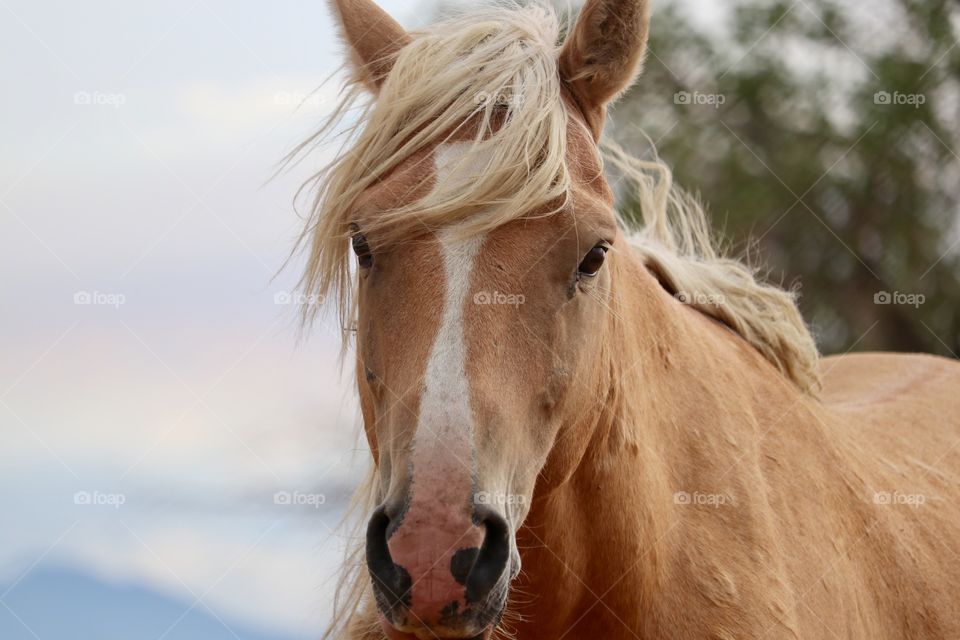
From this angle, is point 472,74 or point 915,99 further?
point 915,99

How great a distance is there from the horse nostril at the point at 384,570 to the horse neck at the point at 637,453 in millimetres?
607

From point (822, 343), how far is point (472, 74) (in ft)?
31.7

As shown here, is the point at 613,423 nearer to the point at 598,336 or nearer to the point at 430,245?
the point at 598,336

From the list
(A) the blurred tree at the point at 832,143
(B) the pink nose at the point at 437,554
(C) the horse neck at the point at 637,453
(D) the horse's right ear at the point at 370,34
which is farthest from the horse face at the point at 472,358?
(A) the blurred tree at the point at 832,143

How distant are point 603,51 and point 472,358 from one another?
3.72 feet

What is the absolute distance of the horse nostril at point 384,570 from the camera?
A: 2.29 meters

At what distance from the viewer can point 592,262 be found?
9.09 ft

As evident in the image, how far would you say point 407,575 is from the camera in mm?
2281

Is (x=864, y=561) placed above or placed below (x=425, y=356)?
below

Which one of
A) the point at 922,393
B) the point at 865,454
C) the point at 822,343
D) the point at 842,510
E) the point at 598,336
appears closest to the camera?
the point at 598,336

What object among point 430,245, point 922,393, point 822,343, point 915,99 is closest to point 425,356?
point 430,245

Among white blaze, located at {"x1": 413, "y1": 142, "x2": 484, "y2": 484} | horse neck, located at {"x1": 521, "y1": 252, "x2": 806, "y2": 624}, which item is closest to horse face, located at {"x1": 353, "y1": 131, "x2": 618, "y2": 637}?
white blaze, located at {"x1": 413, "y1": 142, "x2": 484, "y2": 484}

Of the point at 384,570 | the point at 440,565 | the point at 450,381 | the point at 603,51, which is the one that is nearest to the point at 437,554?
the point at 440,565

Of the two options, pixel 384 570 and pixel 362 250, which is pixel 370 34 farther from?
pixel 384 570
